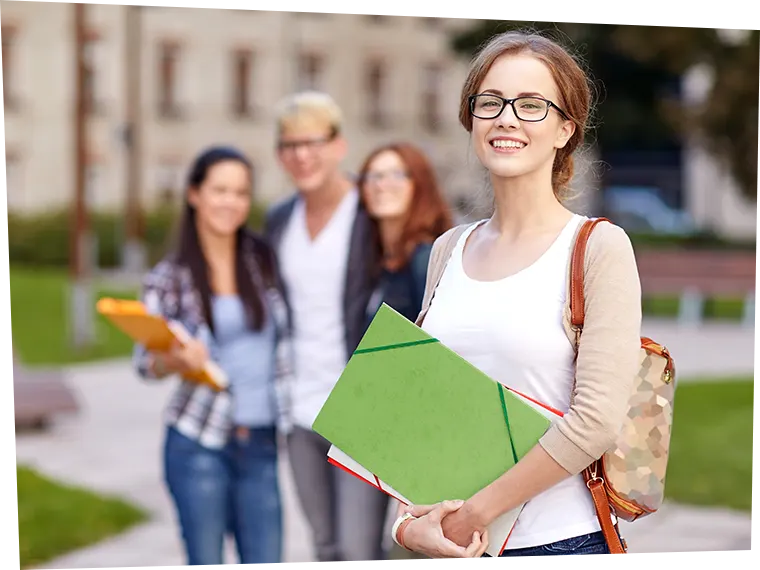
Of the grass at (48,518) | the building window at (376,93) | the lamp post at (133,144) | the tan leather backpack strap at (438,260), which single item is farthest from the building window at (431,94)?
the tan leather backpack strap at (438,260)

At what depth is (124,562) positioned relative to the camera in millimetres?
5691

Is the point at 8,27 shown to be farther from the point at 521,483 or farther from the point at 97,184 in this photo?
the point at 521,483

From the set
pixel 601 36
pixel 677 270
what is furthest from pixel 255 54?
pixel 677 270

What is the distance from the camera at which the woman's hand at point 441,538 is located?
1932mm

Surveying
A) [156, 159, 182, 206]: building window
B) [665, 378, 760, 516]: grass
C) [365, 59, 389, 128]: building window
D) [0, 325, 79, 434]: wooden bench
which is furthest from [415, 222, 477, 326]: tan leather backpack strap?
[365, 59, 389, 128]: building window

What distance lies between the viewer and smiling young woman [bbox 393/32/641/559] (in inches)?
74.5

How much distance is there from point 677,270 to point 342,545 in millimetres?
14420

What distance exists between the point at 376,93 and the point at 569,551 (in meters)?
37.2

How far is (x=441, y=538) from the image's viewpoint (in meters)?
1.93

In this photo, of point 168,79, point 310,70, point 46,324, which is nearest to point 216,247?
point 46,324

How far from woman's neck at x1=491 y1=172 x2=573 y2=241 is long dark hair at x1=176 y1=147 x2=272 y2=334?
2.00 metres

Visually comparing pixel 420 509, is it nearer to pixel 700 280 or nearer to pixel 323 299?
pixel 323 299

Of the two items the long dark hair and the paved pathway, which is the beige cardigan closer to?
the paved pathway

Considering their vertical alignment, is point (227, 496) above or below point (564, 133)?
below
